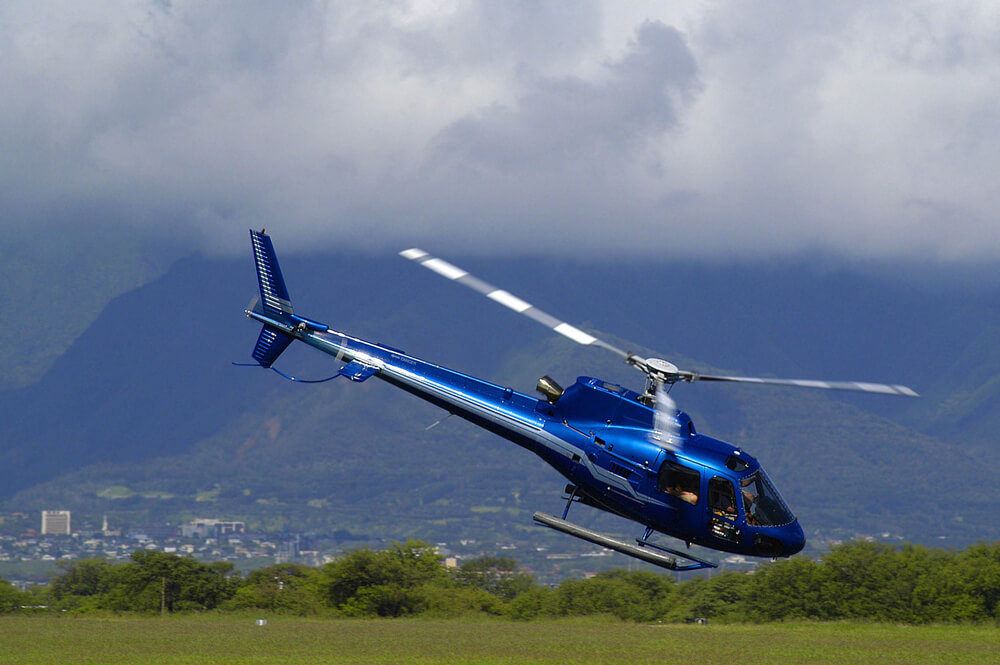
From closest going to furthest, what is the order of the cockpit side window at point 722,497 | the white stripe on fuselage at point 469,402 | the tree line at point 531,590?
1. the cockpit side window at point 722,497
2. the white stripe on fuselage at point 469,402
3. the tree line at point 531,590

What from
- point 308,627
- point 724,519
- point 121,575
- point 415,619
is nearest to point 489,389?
point 724,519

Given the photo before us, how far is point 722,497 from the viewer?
32.4 metres

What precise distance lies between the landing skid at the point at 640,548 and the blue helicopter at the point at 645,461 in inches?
1.3

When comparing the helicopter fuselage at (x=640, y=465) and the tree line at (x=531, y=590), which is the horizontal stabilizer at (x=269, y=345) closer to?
the helicopter fuselage at (x=640, y=465)

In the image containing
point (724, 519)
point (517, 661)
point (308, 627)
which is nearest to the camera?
point (724, 519)

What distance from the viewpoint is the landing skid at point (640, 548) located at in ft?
105

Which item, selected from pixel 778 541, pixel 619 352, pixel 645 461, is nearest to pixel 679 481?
pixel 645 461

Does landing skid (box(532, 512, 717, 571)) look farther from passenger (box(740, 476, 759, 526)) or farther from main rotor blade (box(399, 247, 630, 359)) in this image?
main rotor blade (box(399, 247, 630, 359))

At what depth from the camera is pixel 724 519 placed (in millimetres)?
32406

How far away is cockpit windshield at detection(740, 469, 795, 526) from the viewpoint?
32.5 meters

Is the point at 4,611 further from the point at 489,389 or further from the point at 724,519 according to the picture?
the point at 724,519

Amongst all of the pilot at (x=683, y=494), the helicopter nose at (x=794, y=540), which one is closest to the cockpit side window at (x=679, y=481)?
the pilot at (x=683, y=494)

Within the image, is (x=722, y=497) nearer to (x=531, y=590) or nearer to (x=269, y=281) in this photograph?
(x=269, y=281)

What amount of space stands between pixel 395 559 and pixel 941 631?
21.8 metres
